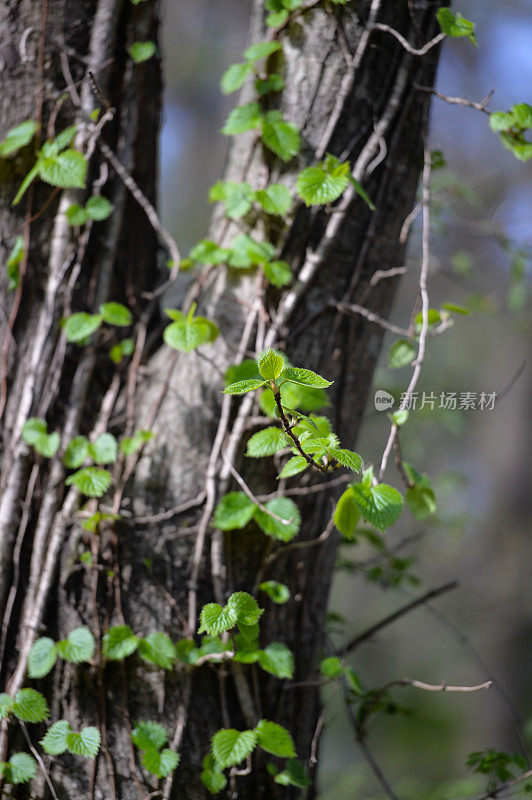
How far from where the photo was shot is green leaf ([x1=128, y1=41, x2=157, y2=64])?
4.40 ft

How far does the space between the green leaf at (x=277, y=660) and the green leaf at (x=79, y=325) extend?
763 millimetres

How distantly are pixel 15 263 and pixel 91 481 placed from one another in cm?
54

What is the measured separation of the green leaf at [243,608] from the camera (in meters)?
0.96

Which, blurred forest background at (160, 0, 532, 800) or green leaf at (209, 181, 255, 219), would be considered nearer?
green leaf at (209, 181, 255, 219)

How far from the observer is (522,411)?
4.97 meters

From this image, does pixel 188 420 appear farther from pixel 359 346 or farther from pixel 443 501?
pixel 443 501

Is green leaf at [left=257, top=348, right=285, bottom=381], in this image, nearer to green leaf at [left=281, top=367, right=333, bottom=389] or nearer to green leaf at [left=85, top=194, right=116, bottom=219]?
green leaf at [left=281, top=367, right=333, bottom=389]

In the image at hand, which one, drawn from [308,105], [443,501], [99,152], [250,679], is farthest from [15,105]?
[443,501]

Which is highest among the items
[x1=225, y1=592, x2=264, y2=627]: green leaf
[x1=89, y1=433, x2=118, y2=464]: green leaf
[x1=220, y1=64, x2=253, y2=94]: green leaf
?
[x1=220, y1=64, x2=253, y2=94]: green leaf

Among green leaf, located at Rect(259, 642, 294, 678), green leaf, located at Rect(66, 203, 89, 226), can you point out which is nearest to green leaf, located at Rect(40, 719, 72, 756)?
green leaf, located at Rect(259, 642, 294, 678)

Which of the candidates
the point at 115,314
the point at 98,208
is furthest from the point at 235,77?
the point at 115,314

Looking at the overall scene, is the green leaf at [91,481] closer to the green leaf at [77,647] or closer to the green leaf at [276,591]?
the green leaf at [77,647]

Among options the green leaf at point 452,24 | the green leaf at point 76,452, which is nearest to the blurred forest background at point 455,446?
the green leaf at point 452,24

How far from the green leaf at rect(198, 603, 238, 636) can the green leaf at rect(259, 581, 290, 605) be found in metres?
0.27
